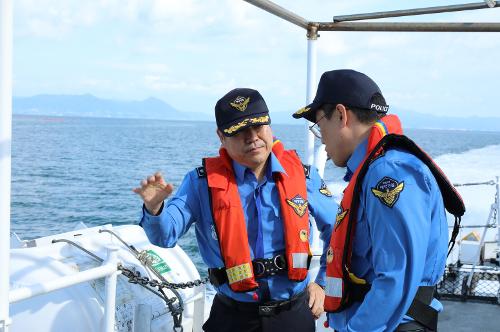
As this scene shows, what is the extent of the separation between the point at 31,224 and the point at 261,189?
1414 centimetres

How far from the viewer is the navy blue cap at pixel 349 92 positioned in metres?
1.65

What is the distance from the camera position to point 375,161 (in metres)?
1.56

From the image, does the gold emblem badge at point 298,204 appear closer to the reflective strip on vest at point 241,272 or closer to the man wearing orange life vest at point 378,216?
the reflective strip on vest at point 241,272

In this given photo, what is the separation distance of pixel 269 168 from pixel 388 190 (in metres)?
0.88

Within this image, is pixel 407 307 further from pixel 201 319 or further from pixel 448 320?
pixel 448 320

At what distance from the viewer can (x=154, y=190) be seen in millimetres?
1944

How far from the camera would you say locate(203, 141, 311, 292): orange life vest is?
2.14 m

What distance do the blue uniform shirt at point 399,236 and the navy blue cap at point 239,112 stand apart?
69 centimetres

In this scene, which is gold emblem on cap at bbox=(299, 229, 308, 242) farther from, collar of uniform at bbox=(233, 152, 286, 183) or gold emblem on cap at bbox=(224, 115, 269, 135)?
gold emblem on cap at bbox=(224, 115, 269, 135)

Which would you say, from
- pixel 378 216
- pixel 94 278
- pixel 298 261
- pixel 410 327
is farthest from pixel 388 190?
pixel 94 278

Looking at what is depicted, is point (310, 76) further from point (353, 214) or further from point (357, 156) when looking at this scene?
point (353, 214)

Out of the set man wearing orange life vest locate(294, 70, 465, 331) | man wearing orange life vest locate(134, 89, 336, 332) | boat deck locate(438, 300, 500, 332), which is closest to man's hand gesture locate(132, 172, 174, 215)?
man wearing orange life vest locate(134, 89, 336, 332)

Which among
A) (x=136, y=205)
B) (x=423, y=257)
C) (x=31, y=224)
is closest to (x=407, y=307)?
(x=423, y=257)

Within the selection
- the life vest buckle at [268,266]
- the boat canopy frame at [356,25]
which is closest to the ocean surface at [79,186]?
the boat canopy frame at [356,25]
